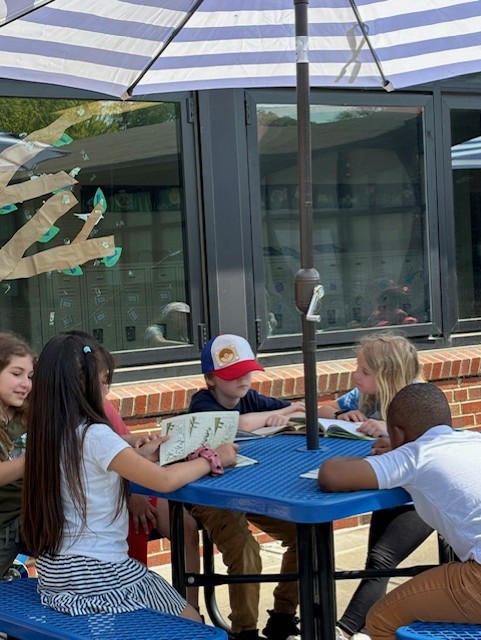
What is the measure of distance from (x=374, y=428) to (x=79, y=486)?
126 centimetres

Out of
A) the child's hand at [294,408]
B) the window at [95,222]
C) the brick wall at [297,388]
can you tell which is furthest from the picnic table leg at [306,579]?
the window at [95,222]

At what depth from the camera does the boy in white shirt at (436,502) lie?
3.02 metres

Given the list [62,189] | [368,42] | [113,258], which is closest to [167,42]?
[368,42]

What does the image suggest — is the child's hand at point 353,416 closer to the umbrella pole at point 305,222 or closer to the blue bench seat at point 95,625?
the umbrella pole at point 305,222

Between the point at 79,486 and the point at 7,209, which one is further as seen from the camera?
the point at 7,209

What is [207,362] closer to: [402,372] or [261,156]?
[402,372]

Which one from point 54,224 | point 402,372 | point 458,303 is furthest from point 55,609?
point 458,303

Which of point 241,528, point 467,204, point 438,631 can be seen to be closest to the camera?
point 438,631

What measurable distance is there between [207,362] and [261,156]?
196 centimetres

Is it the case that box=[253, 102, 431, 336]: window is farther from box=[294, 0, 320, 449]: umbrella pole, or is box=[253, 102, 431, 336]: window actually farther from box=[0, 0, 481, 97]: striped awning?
box=[294, 0, 320, 449]: umbrella pole

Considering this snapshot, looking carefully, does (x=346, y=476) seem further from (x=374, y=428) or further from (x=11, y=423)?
(x=11, y=423)

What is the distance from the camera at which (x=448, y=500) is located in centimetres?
303

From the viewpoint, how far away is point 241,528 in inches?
166

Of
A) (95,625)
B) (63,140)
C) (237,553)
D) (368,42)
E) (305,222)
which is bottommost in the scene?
(237,553)
